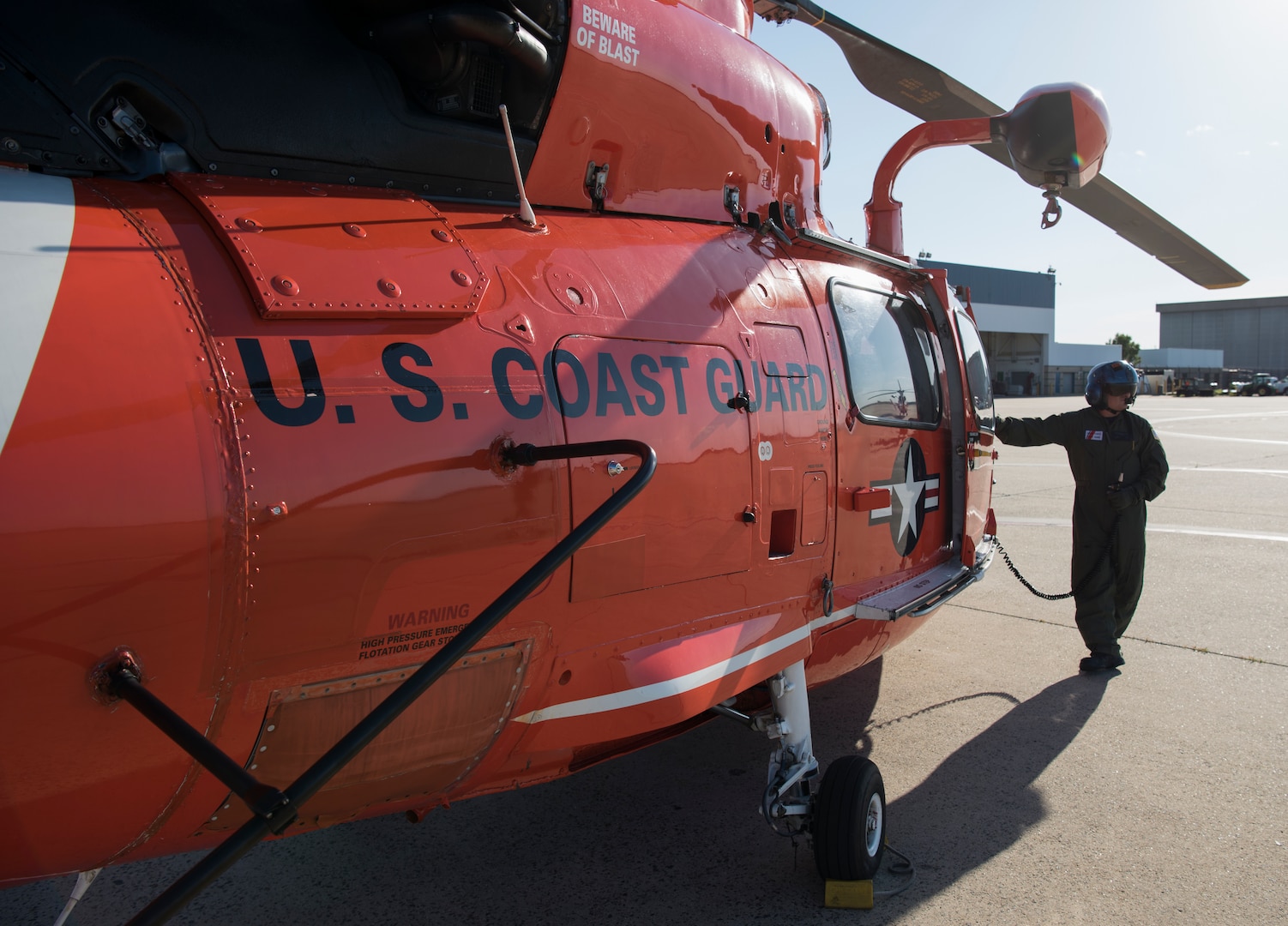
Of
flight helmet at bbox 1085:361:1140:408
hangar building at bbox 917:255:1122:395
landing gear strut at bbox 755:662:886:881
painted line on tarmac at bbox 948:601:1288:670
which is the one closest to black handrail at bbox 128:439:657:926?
landing gear strut at bbox 755:662:886:881

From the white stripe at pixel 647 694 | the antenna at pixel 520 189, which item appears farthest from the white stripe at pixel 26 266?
the white stripe at pixel 647 694

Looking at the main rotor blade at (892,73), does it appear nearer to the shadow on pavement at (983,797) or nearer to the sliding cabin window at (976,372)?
the sliding cabin window at (976,372)

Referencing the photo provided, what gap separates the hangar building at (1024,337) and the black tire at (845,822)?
195 ft

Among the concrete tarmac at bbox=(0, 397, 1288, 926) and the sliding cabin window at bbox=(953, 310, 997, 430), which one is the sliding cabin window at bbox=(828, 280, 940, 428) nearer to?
the sliding cabin window at bbox=(953, 310, 997, 430)

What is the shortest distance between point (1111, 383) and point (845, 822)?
13.2 ft

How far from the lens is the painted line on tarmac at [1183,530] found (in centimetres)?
961

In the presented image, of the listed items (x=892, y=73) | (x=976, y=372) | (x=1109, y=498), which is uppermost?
(x=892, y=73)

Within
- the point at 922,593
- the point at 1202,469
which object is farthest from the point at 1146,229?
the point at 1202,469

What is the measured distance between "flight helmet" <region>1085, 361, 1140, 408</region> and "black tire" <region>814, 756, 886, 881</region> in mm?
3737

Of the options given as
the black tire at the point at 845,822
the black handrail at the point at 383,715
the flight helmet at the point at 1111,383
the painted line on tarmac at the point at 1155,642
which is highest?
the flight helmet at the point at 1111,383

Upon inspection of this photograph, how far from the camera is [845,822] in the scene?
3.18 m

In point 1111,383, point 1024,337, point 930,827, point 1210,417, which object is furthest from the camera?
point 1024,337

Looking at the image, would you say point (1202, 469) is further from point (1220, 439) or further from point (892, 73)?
point (892, 73)

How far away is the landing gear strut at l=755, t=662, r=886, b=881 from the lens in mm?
3178
